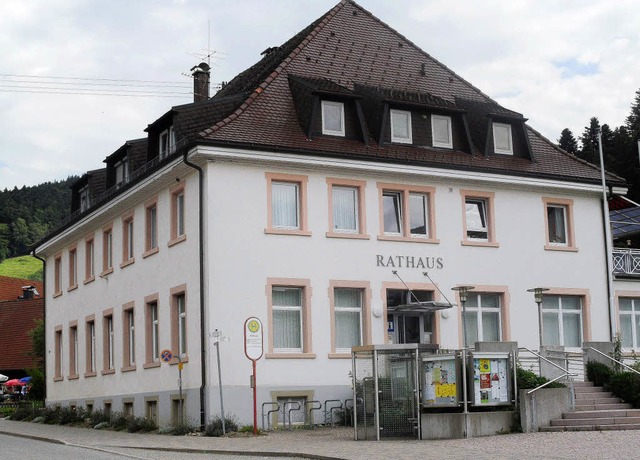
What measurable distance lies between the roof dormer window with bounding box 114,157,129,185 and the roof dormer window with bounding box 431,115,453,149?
32.2 feet

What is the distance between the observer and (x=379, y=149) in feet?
101

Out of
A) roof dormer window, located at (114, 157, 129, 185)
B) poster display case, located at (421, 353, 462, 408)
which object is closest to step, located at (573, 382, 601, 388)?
poster display case, located at (421, 353, 462, 408)

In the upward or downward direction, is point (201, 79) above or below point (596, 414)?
above

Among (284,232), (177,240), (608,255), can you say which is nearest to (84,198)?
(177,240)

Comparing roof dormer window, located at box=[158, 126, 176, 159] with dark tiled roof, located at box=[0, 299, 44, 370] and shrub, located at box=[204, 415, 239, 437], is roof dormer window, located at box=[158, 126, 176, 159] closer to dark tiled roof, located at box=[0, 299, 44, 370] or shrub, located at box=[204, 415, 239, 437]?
shrub, located at box=[204, 415, 239, 437]

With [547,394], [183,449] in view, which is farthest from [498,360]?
[183,449]

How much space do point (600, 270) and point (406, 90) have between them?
7.92 metres

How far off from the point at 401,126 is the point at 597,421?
11.6 metres

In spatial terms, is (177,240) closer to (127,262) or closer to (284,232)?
(284,232)

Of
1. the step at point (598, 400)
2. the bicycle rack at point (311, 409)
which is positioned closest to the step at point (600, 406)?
the step at point (598, 400)

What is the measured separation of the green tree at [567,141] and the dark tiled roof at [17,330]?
34.2 meters

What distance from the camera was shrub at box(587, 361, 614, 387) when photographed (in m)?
25.5

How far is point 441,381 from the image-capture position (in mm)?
22500

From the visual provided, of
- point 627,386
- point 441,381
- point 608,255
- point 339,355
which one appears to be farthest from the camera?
point 608,255
